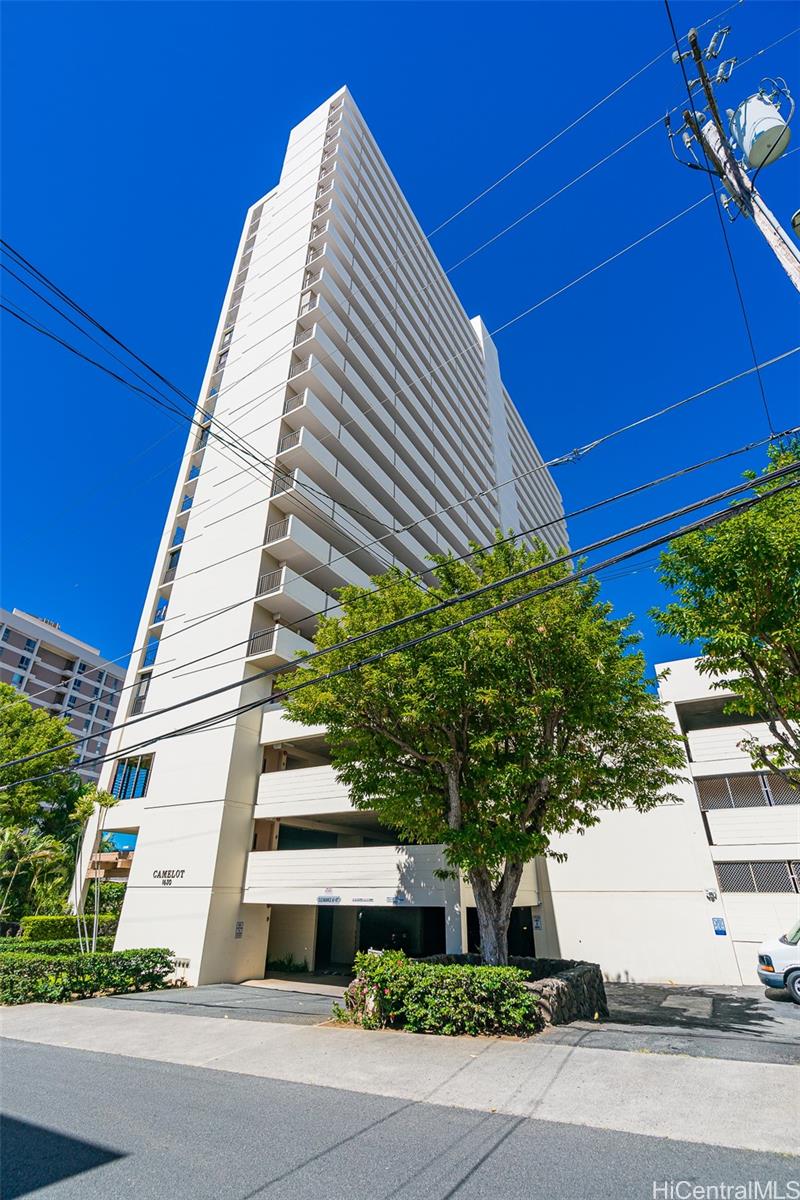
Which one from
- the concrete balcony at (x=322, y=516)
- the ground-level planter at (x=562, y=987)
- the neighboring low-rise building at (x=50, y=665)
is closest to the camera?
the ground-level planter at (x=562, y=987)

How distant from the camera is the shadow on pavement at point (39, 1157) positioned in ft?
16.3

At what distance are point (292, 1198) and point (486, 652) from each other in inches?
364

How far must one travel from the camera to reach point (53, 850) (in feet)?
81.5

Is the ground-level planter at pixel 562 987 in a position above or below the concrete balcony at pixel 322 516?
below

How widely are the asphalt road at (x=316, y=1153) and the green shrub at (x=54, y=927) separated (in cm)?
1867

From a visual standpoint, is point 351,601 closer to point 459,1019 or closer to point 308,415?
point 459,1019

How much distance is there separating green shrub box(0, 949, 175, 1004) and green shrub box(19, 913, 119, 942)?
6968 millimetres

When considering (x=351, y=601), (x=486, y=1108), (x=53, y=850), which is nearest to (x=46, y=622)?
(x=53, y=850)

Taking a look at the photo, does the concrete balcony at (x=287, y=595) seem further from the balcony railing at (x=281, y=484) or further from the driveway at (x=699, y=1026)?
the driveway at (x=699, y=1026)

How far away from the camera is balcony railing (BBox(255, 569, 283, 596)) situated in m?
24.6

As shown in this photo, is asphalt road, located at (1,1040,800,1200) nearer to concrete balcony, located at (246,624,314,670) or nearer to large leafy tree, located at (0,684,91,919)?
concrete balcony, located at (246,624,314,670)

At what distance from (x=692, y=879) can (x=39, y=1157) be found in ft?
70.1

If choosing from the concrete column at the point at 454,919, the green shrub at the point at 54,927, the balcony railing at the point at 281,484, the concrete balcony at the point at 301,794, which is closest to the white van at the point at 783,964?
the concrete column at the point at 454,919

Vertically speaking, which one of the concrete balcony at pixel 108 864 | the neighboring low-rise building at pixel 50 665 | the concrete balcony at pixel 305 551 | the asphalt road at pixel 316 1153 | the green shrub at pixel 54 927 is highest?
the neighboring low-rise building at pixel 50 665
